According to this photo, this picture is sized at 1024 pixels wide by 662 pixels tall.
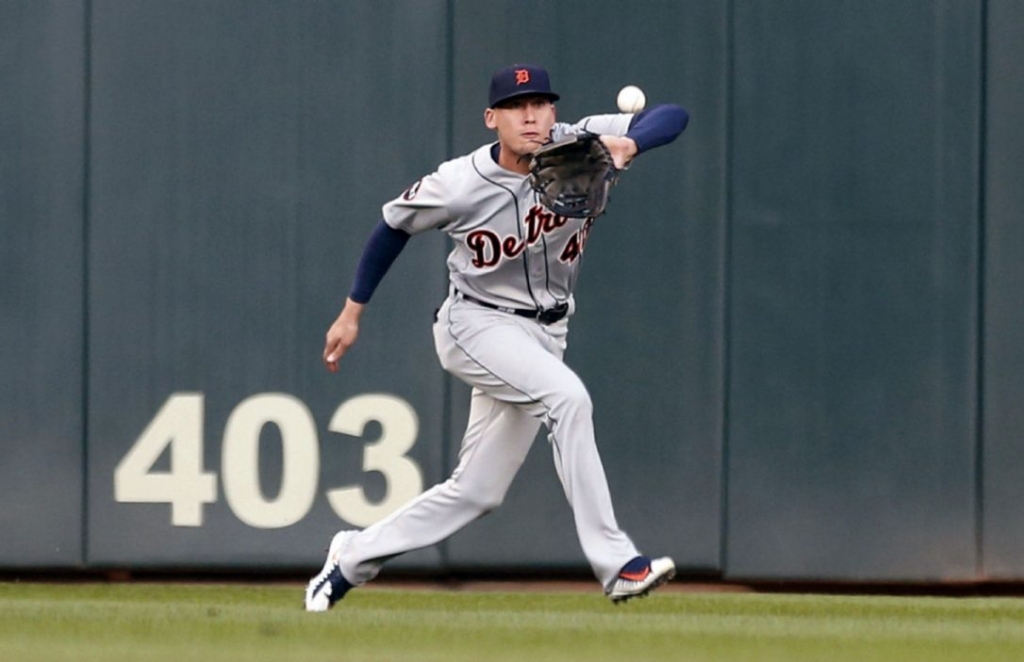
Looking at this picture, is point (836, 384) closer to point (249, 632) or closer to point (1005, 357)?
point (1005, 357)

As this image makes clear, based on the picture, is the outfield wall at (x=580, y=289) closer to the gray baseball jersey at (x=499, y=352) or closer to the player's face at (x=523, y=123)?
the gray baseball jersey at (x=499, y=352)

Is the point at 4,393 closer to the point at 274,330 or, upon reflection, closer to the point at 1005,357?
the point at 274,330

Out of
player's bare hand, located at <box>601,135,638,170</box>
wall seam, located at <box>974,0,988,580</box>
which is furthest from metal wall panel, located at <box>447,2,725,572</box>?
player's bare hand, located at <box>601,135,638,170</box>

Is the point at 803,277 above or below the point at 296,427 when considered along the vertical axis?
above

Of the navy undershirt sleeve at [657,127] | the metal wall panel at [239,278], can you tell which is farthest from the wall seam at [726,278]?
the navy undershirt sleeve at [657,127]

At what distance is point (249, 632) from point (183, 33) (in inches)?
99.9

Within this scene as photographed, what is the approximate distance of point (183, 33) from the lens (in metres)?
6.89

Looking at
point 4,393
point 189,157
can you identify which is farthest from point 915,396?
point 4,393

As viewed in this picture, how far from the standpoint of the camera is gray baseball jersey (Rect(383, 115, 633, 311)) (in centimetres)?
546

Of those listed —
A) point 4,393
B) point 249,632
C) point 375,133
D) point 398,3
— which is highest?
point 398,3

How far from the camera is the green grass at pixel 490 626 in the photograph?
475cm

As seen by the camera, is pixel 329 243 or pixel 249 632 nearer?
pixel 249 632

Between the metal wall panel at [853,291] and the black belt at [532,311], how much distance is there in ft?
4.32

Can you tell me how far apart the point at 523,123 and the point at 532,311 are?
0.52m
